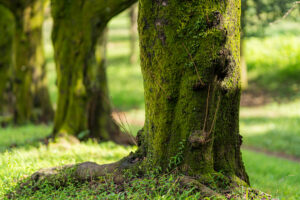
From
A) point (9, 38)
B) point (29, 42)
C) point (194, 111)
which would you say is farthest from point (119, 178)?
point (9, 38)

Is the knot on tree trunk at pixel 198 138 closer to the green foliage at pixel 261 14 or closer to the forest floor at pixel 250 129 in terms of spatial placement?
the forest floor at pixel 250 129

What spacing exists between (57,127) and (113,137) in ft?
4.72

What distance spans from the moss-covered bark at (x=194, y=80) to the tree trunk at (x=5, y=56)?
1076cm

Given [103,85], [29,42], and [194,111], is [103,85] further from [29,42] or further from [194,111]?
[194,111]

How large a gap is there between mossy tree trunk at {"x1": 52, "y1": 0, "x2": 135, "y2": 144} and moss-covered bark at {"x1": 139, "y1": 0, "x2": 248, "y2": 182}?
11.5ft

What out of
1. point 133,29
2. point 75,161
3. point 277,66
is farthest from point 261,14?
point 133,29

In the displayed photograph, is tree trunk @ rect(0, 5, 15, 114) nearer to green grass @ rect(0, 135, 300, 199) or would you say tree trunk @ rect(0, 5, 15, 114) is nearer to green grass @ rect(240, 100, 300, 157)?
green grass @ rect(0, 135, 300, 199)

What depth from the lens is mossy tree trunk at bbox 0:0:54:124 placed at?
429 inches

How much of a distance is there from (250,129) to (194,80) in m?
11.2

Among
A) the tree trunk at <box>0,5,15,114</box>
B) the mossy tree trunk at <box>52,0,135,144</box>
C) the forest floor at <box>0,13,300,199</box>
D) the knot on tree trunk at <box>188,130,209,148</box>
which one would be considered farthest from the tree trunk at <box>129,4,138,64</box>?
the knot on tree trunk at <box>188,130,209,148</box>

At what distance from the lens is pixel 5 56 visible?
1341 cm

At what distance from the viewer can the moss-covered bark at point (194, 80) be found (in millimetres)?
3705

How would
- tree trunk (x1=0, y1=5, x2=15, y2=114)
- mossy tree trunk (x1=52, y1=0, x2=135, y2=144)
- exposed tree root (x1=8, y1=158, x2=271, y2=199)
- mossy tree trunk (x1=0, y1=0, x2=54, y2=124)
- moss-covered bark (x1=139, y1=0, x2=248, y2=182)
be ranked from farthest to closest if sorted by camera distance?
tree trunk (x1=0, y1=5, x2=15, y2=114) < mossy tree trunk (x1=0, y1=0, x2=54, y2=124) < mossy tree trunk (x1=52, y1=0, x2=135, y2=144) < moss-covered bark (x1=139, y1=0, x2=248, y2=182) < exposed tree root (x1=8, y1=158, x2=271, y2=199)

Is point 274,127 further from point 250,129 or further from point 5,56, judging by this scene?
point 5,56
